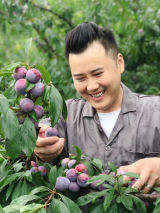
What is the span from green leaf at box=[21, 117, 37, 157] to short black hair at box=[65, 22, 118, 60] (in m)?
0.68

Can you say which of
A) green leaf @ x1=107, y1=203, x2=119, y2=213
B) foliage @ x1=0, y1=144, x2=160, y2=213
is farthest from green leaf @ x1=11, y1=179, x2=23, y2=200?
green leaf @ x1=107, y1=203, x2=119, y2=213

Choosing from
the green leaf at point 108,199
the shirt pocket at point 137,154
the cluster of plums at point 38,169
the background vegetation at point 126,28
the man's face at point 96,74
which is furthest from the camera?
the background vegetation at point 126,28

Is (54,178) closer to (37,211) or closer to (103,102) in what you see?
(37,211)

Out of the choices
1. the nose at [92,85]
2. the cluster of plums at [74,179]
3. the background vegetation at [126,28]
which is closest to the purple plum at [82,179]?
the cluster of plums at [74,179]

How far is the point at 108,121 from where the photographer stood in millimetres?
1766

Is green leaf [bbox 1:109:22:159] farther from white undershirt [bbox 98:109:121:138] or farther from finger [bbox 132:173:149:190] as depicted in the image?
white undershirt [bbox 98:109:121:138]

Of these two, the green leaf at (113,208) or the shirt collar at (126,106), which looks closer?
the green leaf at (113,208)

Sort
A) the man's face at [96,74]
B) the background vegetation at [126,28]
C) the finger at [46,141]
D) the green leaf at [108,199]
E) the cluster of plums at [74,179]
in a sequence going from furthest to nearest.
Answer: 1. the background vegetation at [126,28]
2. the man's face at [96,74]
3. the finger at [46,141]
4. the cluster of plums at [74,179]
5. the green leaf at [108,199]

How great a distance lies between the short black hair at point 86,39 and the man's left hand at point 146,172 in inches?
27.0

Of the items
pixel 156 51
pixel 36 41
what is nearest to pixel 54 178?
pixel 156 51

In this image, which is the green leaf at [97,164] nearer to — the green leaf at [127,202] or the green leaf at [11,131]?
the green leaf at [127,202]

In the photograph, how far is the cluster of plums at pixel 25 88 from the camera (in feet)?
3.26

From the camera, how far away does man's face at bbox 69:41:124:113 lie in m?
1.50

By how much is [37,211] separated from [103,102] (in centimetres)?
84
